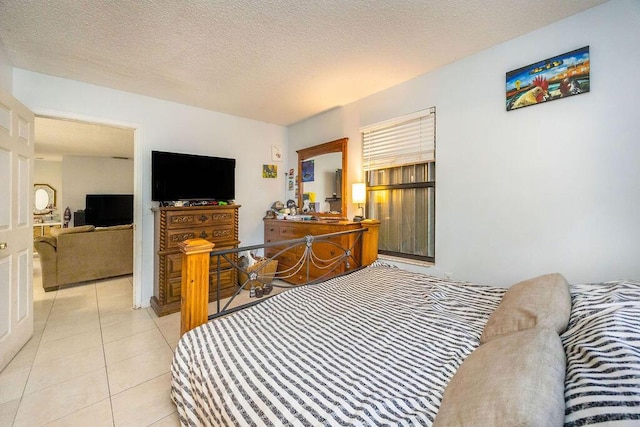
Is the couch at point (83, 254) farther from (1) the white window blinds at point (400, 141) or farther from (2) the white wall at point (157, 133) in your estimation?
(1) the white window blinds at point (400, 141)

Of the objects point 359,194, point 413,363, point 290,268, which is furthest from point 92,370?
point 359,194

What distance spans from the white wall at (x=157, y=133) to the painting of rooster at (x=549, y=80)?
126 inches

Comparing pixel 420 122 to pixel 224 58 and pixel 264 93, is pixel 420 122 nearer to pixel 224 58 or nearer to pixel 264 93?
pixel 264 93

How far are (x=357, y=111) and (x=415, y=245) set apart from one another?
1.82 metres

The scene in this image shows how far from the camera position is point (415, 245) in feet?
9.11

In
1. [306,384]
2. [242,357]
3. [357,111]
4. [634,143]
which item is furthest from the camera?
[357,111]

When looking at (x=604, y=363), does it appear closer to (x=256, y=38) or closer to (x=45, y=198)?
(x=256, y=38)

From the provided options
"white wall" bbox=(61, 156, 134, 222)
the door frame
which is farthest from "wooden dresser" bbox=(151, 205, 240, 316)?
"white wall" bbox=(61, 156, 134, 222)

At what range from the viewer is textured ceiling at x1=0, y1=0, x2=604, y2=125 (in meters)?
1.70

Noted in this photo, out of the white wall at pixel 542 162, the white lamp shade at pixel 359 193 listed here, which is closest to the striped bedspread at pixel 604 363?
the white wall at pixel 542 162

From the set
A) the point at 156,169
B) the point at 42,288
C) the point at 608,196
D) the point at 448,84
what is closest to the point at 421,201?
the point at 448,84

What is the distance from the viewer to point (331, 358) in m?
0.95

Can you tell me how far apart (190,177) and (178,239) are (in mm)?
824

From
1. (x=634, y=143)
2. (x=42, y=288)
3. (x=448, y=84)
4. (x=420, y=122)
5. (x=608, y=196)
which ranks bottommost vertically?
(x=42, y=288)
